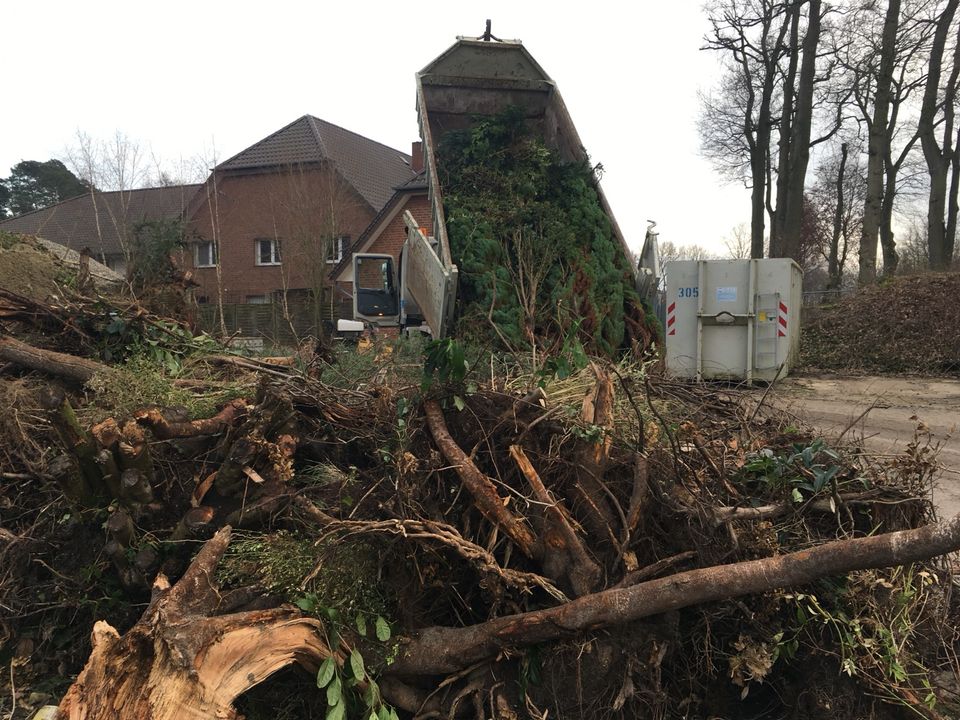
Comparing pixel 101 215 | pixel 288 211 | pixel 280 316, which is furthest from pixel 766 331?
pixel 101 215

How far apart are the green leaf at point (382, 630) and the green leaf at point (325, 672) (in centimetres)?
19

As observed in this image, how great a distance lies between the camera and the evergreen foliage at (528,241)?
18.6 ft

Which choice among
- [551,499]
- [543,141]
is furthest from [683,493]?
[543,141]

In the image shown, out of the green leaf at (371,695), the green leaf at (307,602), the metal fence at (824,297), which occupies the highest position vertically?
the metal fence at (824,297)

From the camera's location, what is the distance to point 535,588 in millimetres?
2766

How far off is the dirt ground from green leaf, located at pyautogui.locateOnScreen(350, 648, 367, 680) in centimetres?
337

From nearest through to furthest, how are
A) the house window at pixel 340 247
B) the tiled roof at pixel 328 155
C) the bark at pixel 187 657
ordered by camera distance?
the bark at pixel 187 657 → the house window at pixel 340 247 → the tiled roof at pixel 328 155

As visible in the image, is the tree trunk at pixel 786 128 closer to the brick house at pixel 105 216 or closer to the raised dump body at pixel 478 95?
the raised dump body at pixel 478 95

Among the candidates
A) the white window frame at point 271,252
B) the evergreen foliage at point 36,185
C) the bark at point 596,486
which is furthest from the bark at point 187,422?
the evergreen foliage at point 36,185

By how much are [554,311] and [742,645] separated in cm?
334

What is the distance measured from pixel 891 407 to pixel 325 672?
5.52 m

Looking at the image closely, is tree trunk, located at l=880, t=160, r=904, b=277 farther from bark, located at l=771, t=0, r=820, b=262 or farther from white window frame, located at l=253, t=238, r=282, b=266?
white window frame, located at l=253, t=238, r=282, b=266

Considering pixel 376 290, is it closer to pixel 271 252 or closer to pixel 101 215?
pixel 271 252

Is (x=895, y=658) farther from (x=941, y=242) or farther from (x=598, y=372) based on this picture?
(x=941, y=242)
